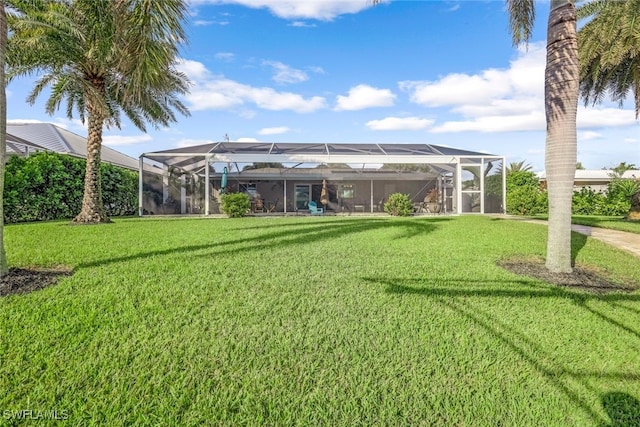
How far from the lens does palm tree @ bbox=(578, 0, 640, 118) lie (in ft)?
34.0

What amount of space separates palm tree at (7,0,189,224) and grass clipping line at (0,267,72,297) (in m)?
4.47

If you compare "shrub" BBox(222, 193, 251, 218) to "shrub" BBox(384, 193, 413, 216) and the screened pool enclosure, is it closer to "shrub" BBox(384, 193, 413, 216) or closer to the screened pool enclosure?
the screened pool enclosure

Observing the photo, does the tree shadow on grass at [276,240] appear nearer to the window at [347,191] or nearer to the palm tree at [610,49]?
the palm tree at [610,49]

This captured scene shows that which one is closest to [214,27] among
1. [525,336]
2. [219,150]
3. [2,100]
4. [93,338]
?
[219,150]

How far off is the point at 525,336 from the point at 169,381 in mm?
3179

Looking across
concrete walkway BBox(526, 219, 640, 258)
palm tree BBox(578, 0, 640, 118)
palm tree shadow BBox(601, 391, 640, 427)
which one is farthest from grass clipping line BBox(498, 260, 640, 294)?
palm tree BBox(578, 0, 640, 118)

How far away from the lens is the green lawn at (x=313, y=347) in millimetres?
2369

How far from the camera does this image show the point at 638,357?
3.09 metres

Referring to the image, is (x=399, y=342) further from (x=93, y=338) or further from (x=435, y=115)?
(x=435, y=115)

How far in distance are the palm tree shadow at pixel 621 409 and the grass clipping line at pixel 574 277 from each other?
2.44m

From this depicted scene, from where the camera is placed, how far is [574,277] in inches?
207

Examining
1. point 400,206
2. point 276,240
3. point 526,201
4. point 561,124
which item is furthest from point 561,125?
point 526,201

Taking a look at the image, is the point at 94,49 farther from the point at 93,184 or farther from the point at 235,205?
the point at 235,205

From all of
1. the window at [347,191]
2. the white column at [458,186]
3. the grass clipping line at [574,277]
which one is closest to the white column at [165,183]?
the window at [347,191]
